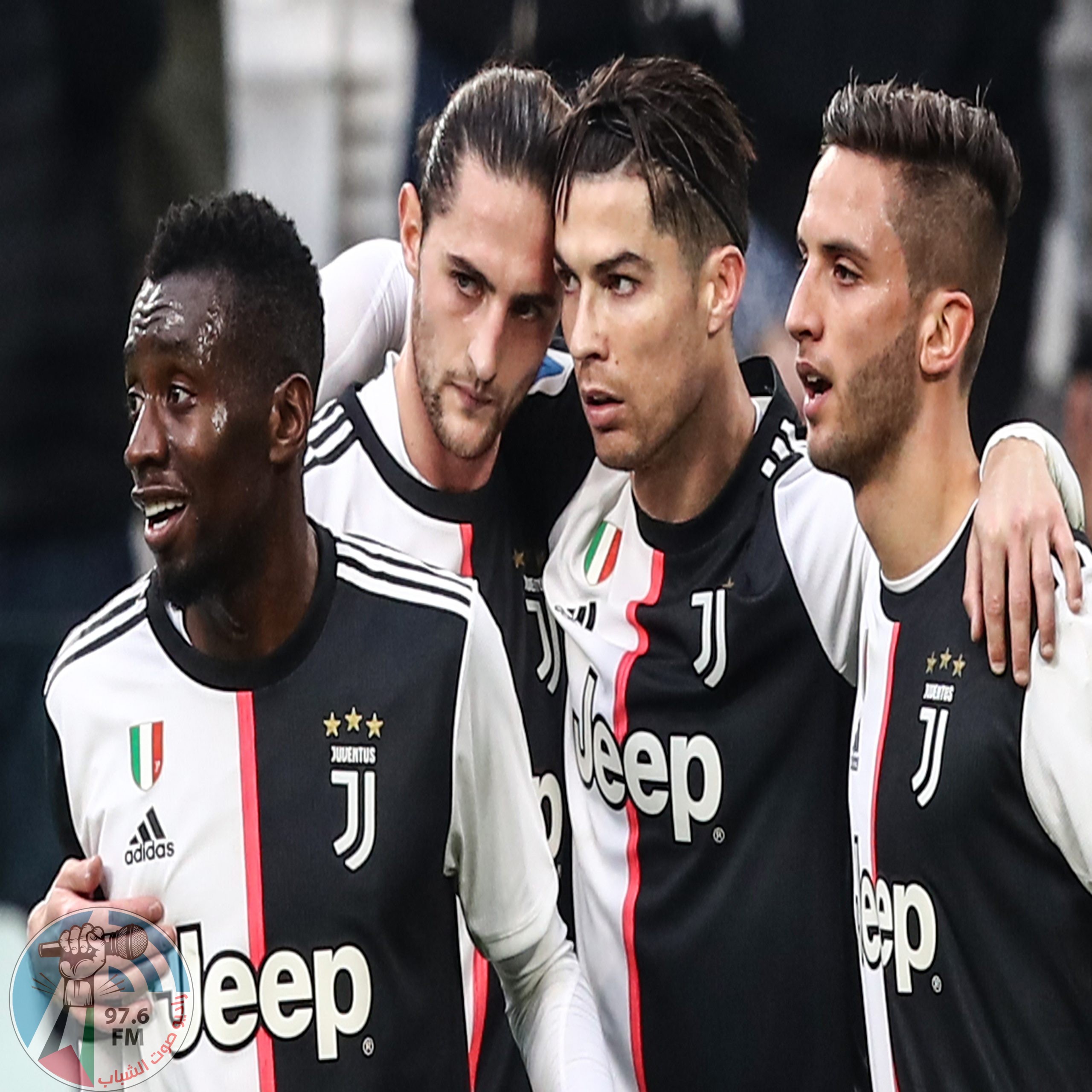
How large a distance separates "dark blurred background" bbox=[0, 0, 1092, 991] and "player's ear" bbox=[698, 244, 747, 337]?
2.92m

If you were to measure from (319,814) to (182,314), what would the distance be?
0.65 meters

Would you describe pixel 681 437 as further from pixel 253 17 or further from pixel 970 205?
pixel 253 17

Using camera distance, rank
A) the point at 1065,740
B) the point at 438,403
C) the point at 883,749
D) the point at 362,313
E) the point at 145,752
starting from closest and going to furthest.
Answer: the point at 1065,740
the point at 145,752
the point at 883,749
the point at 438,403
the point at 362,313

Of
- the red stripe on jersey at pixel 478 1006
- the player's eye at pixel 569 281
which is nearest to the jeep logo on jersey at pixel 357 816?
the red stripe on jersey at pixel 478 1006

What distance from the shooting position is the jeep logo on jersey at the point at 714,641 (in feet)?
9.46

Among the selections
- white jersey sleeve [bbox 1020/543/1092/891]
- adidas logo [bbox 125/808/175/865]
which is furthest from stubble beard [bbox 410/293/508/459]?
white jersey sleeve [bbox 1020/543/1092/891]

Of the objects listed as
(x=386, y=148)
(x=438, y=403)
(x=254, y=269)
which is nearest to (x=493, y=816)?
(x=254, y=269)

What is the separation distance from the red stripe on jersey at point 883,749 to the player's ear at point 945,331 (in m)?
0.37

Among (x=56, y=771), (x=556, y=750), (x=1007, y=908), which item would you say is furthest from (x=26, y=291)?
(x=1007, y=908)

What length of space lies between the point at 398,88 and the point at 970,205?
4.39m

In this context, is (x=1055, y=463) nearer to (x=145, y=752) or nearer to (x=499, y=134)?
(x=499, y=134)

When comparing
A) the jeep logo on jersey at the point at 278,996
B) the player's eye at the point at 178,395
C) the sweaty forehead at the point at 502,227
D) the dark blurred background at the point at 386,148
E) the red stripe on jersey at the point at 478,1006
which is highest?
the dark blurred background at the point at 386,148

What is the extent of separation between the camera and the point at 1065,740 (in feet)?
7.33

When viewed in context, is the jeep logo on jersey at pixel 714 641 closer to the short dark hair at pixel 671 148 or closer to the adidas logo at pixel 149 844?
the short dark hair at pixel 671 148
